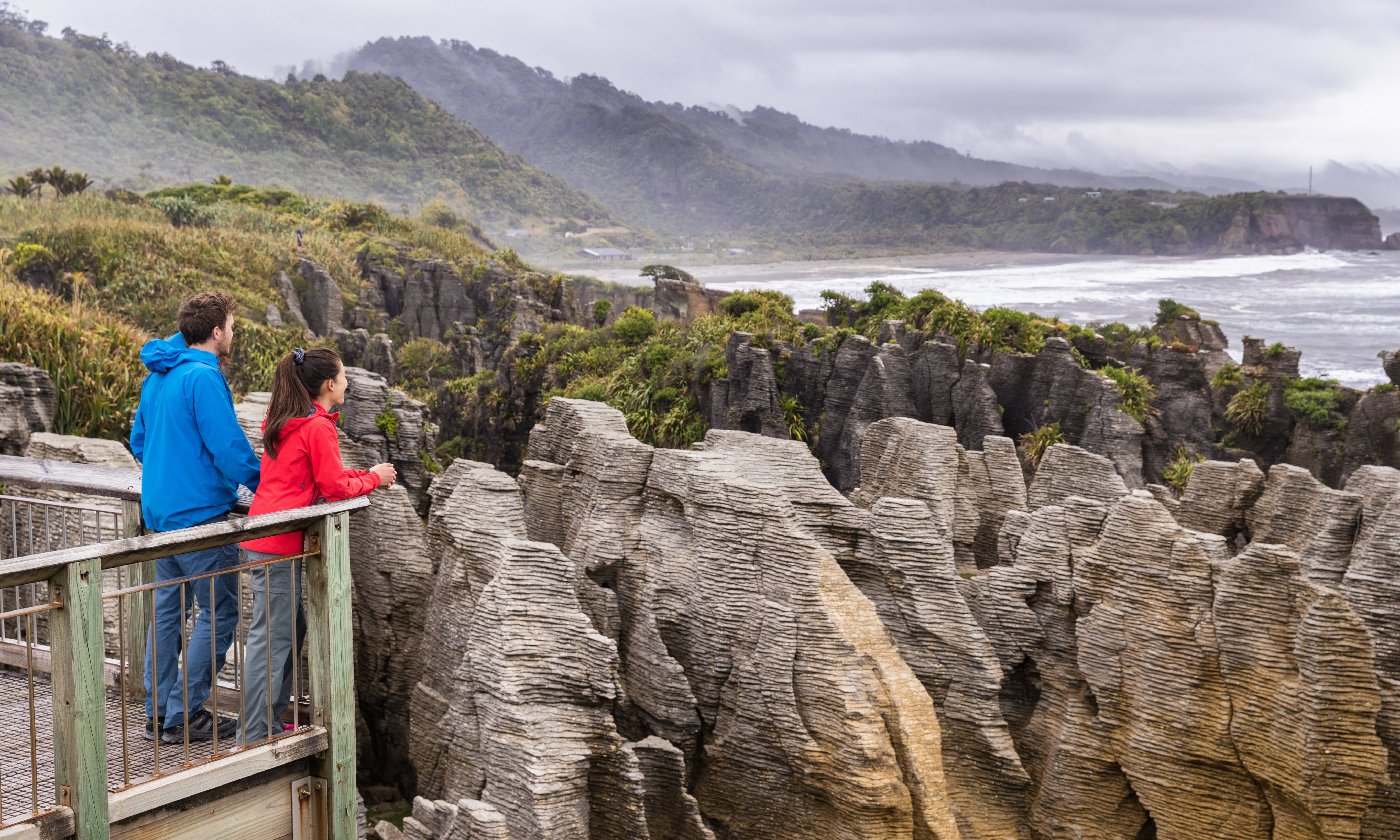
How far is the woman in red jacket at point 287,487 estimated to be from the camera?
17.3ft

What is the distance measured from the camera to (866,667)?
261 inches

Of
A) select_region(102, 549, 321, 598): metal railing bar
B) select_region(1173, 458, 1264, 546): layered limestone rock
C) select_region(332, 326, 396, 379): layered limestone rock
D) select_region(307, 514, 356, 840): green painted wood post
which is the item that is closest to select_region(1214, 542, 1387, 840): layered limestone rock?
select_region(1173, 458, 1264, 546): layered limestone rock

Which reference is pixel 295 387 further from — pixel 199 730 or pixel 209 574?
pixel 199 730

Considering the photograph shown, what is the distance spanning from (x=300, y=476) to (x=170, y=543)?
35.9 inches

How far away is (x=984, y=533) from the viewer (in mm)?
11219

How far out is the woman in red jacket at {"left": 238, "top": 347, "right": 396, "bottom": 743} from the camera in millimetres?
5262

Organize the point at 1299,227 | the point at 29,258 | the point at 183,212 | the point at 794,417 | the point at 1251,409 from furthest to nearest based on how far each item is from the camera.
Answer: the point at 1299,227 < the point at 183,212 < the point at 29,258 < the point at 794,417 < the point at 1251,409

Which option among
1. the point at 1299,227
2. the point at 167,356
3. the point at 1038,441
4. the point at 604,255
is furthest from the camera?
the point at 604,255

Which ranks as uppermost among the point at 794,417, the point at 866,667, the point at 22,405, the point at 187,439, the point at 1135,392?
the point at 187,439

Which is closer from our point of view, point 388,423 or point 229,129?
point 388,423

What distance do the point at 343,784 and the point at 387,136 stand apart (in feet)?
412

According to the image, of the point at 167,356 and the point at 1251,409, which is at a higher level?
the point at 167,356

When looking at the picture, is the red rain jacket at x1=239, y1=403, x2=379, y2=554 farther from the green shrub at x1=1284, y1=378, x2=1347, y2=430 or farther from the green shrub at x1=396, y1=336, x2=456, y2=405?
the green shrub at x1=396, y1=336, x2=456, y2=405

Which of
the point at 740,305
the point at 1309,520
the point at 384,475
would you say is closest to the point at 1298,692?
the point at 1309,520
